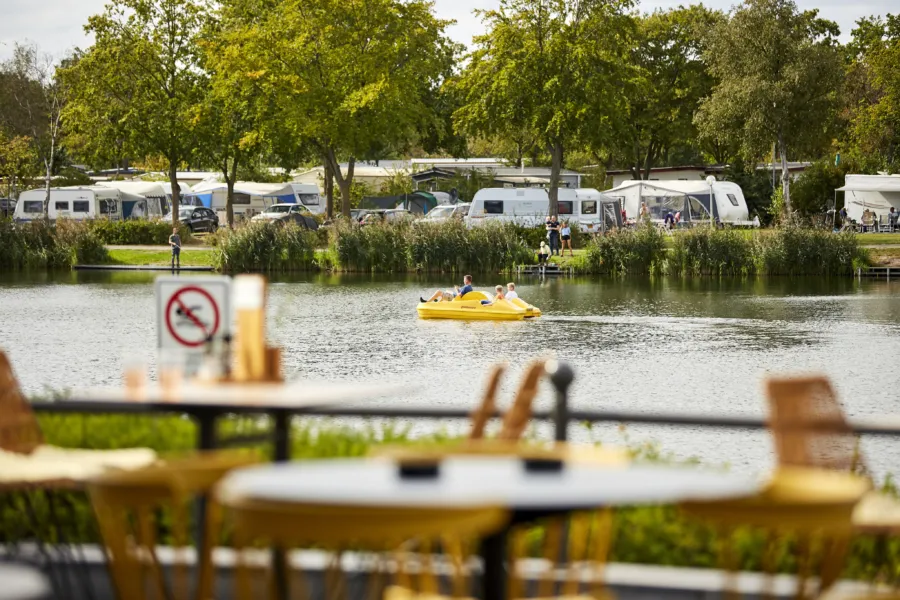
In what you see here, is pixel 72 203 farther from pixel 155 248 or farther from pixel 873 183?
pixel 873 183

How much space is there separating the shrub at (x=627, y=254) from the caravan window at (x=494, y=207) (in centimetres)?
1189

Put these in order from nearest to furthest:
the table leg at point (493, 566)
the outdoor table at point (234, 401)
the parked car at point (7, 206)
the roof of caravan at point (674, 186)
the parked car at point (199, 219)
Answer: the table leg at point (493, 566) → the outdoor table at point (234, 401) → the roof of caravan at point (674, 186) → the parked car at point (199, 219) → the parked car at point (7, 206)

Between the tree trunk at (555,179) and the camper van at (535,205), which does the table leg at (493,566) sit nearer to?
the camper van at (535,205)

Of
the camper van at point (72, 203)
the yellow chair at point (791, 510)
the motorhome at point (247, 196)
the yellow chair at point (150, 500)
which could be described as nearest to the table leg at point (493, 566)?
the yellow chair at point (791, 510)

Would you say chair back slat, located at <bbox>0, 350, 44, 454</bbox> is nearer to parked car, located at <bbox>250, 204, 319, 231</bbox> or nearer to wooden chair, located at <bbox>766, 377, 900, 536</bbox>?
wooden chair, located at <bbox>766, 377, 900, 536</bbox>

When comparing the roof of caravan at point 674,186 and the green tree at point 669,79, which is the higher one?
the green tree at point 669,79

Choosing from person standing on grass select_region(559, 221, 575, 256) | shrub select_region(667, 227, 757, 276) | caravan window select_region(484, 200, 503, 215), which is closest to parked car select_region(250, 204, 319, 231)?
caravan window select_region(484, 200, 503, 215)

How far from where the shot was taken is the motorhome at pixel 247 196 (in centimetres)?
8281

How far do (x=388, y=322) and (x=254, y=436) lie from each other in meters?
31.9

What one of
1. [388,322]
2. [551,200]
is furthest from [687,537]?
[551,200]

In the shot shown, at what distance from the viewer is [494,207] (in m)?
67.7

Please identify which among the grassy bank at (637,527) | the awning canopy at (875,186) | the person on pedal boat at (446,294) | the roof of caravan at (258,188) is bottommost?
the person on pedal boat at (446,294)

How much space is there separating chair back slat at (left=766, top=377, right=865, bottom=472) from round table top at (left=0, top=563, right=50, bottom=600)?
Answer: 9.60 feet

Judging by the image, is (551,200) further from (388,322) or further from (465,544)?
(465,544)
